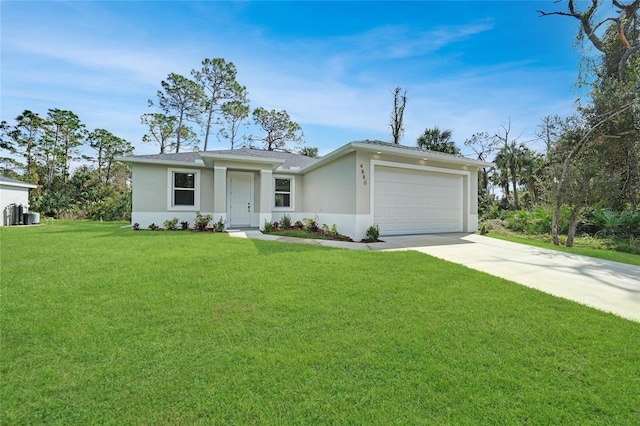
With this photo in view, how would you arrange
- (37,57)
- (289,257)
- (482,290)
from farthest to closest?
(37,57) → (289,257) → (482,290)

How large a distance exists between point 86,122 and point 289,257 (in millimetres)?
30667

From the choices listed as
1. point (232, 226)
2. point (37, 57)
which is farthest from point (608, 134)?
point (37, 57)

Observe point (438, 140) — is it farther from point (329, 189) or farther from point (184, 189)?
point (184, 189)

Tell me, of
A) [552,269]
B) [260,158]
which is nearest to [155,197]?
[260,158]

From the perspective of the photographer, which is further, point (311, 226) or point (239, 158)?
point (311, 226)

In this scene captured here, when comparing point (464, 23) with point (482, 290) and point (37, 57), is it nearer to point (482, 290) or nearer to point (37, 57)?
point (482, 290)

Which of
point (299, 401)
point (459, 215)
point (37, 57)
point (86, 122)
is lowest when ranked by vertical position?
point (299, 401)

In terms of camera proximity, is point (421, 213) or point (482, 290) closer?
point (482, 290)

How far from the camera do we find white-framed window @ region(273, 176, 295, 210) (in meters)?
13.5

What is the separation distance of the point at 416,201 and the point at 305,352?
9.06 m

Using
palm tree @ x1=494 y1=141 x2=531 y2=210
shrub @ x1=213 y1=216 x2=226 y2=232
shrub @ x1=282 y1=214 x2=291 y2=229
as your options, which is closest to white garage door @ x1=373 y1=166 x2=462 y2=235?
shrub @ x1=282 y1=214 x2=291 y2=229

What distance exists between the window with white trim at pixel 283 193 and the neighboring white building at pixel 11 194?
14.2 m

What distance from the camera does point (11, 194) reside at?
48.4 ft

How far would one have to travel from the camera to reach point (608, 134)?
9.28 metres
